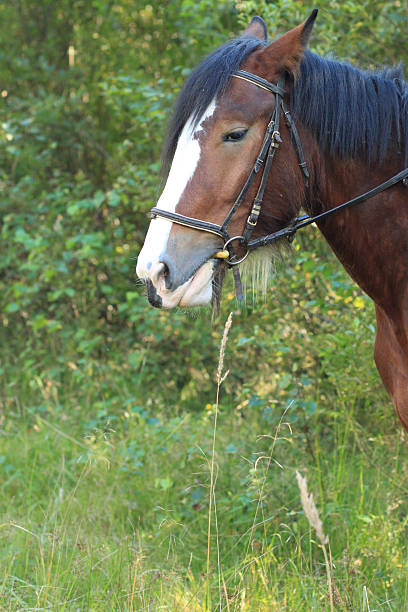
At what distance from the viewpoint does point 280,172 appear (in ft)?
7.56

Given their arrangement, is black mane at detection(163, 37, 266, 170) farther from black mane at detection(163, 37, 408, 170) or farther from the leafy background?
the leafy background

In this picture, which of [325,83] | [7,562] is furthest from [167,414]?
[325,83]

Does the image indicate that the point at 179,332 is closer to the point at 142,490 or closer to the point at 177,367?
the point at 177,367

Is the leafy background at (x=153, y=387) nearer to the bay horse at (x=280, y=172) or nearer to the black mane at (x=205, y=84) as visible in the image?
the bay horse at (x=280, y=172)

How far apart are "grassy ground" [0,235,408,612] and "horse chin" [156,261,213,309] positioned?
29.0 inches

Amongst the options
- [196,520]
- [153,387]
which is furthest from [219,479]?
[153,387]

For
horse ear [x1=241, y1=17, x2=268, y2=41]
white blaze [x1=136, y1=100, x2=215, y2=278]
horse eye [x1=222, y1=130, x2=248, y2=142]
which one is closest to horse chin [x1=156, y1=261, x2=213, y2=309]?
white blaze [x1=136, y1=100, x2=215, y2=278]

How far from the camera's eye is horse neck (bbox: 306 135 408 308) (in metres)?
2.39

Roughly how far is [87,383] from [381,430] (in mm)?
2456

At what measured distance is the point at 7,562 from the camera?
277cm

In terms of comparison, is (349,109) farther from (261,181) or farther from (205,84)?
(205,84)

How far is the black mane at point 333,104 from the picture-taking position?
7.47 ft

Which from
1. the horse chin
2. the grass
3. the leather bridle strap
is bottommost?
the grass

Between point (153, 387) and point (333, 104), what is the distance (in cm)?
353
